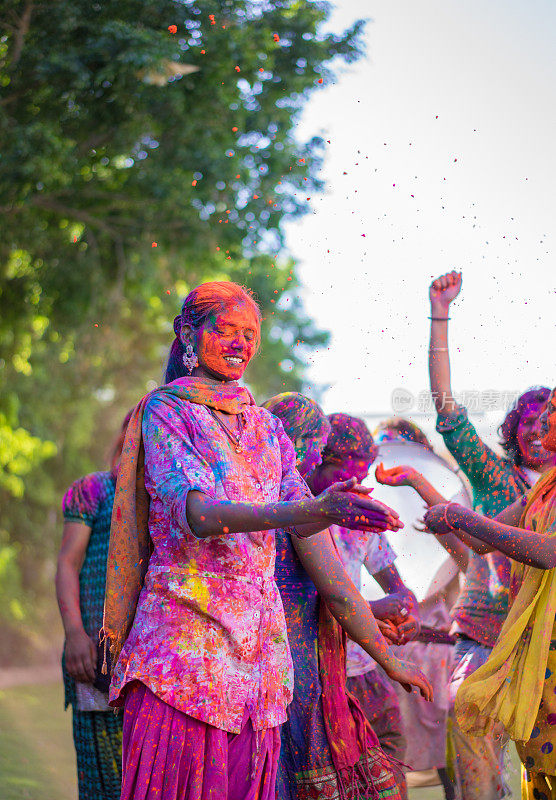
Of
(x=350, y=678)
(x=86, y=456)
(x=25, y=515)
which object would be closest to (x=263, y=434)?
(x=350, y=678)

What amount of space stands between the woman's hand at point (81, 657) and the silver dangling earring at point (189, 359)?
5.22 ft

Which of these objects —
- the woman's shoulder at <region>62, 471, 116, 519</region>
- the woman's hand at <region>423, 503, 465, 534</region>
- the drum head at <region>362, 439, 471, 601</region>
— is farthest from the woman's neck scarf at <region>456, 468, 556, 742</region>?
the drum head at <region>362, 439, 471, 601</region>

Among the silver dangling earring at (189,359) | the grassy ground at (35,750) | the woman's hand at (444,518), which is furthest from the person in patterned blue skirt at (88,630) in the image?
the grassy ground at (35,750)

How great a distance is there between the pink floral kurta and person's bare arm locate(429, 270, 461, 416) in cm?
148

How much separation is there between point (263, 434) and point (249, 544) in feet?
1.18

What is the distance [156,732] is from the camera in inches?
86.6

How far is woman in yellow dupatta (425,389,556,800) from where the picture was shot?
2982mm

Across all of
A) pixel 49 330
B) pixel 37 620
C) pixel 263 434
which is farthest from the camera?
pixel 37 620

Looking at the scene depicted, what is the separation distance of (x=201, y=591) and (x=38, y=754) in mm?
5392

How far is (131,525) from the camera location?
242 cm

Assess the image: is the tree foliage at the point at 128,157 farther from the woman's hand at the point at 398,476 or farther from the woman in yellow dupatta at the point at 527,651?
the woman in yellow dupatta at the point at 527,651

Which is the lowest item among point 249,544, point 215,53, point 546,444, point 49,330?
point 249,544

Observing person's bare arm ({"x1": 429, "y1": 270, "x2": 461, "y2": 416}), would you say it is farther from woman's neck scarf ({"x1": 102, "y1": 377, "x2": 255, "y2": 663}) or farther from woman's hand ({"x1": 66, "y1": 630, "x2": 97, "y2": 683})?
woman's hand ({"x1": 66, "y1": 630, "x2": 97, "y2": 683})

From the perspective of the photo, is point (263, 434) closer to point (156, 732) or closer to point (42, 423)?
point (156, 732)
